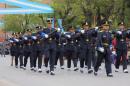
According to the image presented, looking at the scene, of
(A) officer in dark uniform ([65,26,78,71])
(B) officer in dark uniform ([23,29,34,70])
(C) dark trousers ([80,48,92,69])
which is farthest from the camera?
(B) officer in dark uniform ([23,29,34,70])

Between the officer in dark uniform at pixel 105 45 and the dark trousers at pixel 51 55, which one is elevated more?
the officer in dark uniform at pixel 105 45

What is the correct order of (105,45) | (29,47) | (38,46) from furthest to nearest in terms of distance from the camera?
(29,47)
(38,46)
(105,45)

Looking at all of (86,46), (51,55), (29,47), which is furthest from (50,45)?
(29,47)

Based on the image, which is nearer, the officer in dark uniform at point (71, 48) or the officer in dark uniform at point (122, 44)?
the officer in dark uniform at point (122, 44)

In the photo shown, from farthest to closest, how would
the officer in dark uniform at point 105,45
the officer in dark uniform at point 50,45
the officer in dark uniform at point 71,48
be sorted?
the officer in dark uniform at point 71,48 < the officer in dark uniform at point 50,45 < the officer in dark uniform at point 105,45

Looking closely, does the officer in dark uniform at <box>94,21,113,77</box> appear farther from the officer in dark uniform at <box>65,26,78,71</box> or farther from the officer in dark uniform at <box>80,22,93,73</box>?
→ the officer in dark uniform at <box>65,26,78,71</box>

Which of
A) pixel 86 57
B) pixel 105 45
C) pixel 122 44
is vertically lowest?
pixel 86 57

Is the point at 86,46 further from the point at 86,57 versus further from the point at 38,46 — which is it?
the point at 38,46

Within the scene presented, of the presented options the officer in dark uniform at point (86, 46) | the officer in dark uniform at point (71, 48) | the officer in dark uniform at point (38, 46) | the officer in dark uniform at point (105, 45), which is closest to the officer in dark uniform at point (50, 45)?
the officer in dark uniform at point (38, 46)

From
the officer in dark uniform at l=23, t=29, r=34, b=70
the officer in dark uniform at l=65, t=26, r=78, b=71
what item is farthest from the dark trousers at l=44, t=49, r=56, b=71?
the officer in dark uniform at l=23, t=29, r=34, b=70

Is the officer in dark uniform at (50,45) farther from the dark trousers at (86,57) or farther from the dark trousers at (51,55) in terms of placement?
the dark trousers at (86,57)

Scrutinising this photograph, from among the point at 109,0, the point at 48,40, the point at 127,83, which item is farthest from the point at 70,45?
the point at 109,0

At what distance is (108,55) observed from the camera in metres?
17.6

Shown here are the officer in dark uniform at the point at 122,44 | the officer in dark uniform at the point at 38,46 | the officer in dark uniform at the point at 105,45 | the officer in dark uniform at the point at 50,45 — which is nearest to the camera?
the officer in dark uniform at the point at 105,45
